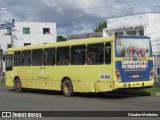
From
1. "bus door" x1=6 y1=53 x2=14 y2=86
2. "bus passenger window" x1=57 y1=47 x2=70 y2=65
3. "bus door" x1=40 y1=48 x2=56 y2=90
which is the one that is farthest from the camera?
"bus door" x1=6 y1=53 x2=14 y2=86

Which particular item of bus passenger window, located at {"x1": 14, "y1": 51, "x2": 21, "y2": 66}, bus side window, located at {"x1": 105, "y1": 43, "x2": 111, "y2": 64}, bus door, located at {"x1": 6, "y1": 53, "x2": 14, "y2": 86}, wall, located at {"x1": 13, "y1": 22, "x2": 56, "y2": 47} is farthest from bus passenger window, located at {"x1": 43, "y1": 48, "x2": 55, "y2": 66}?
wall, located at {"x1": 13, "y1": 22, "x2": 56, "y2": 47}

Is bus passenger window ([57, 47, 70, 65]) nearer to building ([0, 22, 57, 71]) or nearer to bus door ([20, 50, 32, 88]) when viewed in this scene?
bus door ([20, 50, 32, 88])

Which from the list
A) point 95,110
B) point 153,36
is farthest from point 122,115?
point 153,36

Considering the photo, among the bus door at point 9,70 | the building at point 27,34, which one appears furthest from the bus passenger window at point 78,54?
the building at point 27,34

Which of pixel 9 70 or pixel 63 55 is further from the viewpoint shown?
pixel 9 70

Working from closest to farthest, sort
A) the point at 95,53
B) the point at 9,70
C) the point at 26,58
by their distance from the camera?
the point at 95,53
the point at 26,58
the point at 9,70

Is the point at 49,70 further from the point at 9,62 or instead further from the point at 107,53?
the point at 9,62

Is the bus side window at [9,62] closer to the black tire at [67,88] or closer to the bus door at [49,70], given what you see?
the bus door at [49,70]

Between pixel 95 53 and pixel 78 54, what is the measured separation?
138cm

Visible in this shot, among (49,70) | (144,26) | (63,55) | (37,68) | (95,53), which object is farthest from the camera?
(144,26)

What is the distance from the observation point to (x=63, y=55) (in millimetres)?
22125

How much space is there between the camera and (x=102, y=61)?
19562 mm

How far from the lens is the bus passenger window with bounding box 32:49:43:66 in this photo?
24.0 metres

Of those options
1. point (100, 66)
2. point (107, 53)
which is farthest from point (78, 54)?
point (107, 53)
